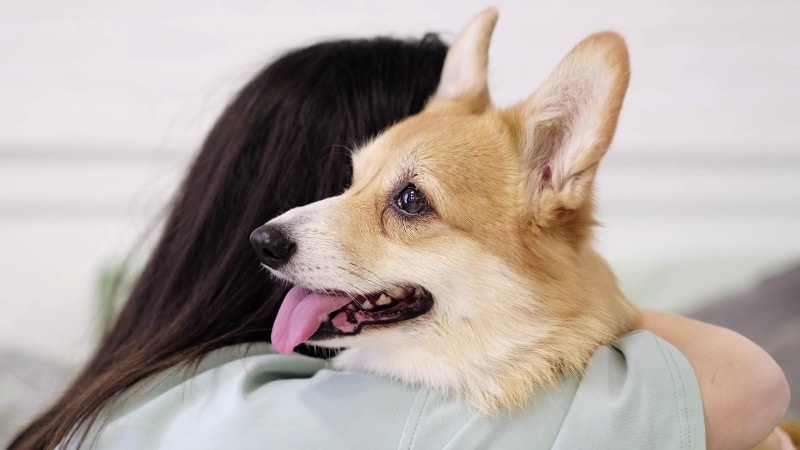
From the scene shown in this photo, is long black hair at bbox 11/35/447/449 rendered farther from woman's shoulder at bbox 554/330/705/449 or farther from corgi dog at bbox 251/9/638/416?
woman's shoulder at bbox 554/330/705/449

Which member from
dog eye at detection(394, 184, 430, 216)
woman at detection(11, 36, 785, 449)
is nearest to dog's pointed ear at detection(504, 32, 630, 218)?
dog eye at detection(394, 184, 430, 216)

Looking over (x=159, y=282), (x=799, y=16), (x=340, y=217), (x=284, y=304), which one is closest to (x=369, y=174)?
(x=340, y=217)

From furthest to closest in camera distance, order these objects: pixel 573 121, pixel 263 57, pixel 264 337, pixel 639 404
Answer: pixel 263 57, pixel 264 337, pixel 573 121, pixel 639 404

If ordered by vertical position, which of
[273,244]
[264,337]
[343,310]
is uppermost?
[273,244]

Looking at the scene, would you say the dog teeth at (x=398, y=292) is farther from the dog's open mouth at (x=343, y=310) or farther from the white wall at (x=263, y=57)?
the white wall at (x=263, y=57)

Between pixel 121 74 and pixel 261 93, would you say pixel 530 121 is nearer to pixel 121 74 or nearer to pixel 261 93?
pixel 261 93

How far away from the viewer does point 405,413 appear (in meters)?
0.94

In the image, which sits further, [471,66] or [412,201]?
[471,66]

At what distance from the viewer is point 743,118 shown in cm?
222

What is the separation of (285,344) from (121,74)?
58.8 inches

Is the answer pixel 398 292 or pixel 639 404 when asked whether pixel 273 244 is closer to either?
pixel 398 292

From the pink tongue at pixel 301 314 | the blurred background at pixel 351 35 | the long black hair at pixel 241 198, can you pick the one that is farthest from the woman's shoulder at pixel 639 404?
the blurred background at pixel 351 35

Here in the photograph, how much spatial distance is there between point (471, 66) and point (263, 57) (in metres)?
1.00

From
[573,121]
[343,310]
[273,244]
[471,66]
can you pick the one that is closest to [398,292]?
[343,310]
